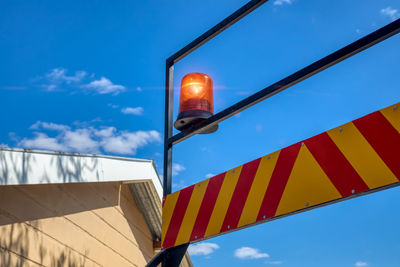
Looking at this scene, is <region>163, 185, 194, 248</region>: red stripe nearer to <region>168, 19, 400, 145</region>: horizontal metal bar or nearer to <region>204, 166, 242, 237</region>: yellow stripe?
<region>204, 166, 242, 237</region>: yellow stripe

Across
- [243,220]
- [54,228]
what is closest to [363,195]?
[243,220]

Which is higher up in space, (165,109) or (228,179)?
(165,109)

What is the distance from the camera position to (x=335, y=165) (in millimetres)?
2516

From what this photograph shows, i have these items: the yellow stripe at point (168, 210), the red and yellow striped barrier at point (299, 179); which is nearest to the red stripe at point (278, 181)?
the red and yellow striped barrier at point (299, 179)

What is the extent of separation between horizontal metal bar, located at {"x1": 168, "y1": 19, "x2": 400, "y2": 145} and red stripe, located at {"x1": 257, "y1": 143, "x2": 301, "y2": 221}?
58cm

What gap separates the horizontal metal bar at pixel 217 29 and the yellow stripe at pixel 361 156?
1490 millimetres

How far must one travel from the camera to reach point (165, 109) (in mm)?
4129

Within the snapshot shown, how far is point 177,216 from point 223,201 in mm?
508

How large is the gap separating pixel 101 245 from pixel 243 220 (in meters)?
3.47

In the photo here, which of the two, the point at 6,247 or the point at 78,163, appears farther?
the point at 78,163

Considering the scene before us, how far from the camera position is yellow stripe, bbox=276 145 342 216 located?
8.21 feet

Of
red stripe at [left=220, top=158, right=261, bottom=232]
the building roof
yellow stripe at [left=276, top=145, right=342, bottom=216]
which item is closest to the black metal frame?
red stripe at [left=220, top=158, right=261, bottom=232]

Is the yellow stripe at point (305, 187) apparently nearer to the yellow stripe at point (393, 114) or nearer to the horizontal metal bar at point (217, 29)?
the yellow stripe at point (393, 114)

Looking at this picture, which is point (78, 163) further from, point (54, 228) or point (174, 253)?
point (174, 253)
